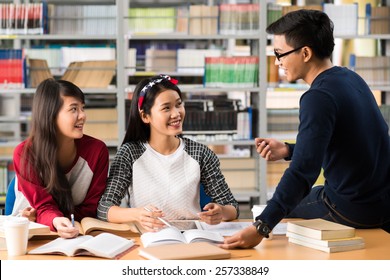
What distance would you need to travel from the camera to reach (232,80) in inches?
203

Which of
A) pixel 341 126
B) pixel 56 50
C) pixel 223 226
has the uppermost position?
pixel 56 50

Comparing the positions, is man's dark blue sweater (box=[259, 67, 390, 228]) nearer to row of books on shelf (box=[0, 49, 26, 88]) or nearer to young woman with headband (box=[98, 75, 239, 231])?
young woman with headband (box=[98, 75, 239, 231])

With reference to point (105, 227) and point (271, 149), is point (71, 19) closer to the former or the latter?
point (271, 149)

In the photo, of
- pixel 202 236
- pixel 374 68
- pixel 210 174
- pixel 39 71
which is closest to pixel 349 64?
pixel 374 68

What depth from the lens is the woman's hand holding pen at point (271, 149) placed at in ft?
8.62

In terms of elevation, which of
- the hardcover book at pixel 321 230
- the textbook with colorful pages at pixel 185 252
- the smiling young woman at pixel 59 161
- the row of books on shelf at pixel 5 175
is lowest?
the row of books on shelf at pixel 5 175

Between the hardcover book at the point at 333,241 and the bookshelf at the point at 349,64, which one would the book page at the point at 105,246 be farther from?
the bookshelf at the point at 349,64

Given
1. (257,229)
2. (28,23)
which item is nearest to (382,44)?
(28,23)

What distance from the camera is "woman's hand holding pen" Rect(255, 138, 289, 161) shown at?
2627 mm

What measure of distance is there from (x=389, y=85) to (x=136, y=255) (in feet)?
12.5

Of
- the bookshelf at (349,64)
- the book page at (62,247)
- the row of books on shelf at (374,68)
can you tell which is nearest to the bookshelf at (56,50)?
the bookshelf at (349,64)

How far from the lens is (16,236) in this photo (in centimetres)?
200

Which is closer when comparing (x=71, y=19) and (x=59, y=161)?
(x=59, y=161)

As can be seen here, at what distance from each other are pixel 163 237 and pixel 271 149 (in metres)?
0.75
